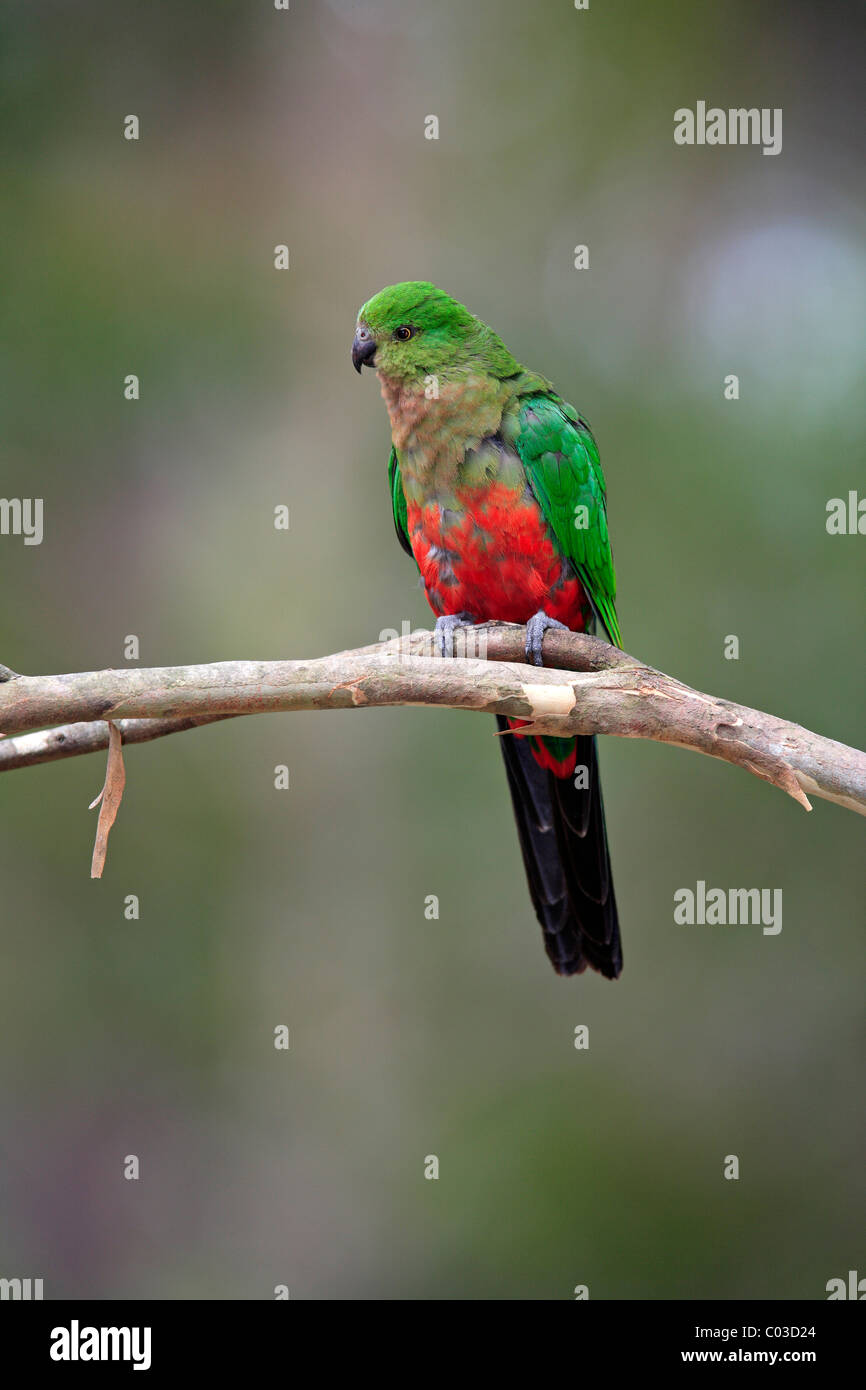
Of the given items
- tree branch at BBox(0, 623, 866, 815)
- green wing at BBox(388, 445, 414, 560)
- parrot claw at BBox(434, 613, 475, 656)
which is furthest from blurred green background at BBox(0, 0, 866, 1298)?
tree branch at BBox(0, 623, 866, 815)

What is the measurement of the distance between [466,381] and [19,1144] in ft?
17.3

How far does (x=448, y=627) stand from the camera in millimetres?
3760

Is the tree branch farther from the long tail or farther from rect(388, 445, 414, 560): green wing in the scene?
rect(388, 445, 414, 560): green wing

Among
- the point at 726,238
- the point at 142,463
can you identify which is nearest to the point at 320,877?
the point at 142,463

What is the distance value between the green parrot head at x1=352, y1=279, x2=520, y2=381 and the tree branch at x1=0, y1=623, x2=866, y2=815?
124 cm

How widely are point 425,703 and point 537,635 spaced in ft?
2.66

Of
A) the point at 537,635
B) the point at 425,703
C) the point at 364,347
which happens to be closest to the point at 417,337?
the point at 364,347

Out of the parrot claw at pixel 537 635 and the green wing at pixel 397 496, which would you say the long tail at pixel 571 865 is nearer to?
the parrot claw at pixel 537 635

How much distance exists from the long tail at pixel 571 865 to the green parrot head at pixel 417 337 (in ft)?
4.16

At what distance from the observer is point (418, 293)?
12.3 feet

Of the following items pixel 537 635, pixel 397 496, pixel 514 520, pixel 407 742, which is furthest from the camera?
pixel 407 742

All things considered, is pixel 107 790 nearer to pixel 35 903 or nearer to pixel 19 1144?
pixel 35 903

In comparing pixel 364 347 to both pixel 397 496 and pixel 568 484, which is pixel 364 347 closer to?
pixel 397 496

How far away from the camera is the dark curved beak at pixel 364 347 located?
3.79m
